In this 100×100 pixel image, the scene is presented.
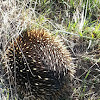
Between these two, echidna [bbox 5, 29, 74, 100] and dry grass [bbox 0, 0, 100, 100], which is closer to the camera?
echidna [bbox 5, 29, 74, 100]

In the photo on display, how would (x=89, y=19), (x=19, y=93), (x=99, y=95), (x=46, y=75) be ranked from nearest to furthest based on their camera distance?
(x=46, y=75) < (x=19, y=93) < (x=99, y=95) < (x=89, y=19)

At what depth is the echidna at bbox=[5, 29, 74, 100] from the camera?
7.18 feet

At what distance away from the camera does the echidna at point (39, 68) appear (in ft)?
7.18

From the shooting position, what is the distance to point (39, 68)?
7.24 ft

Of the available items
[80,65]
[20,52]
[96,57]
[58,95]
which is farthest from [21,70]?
[96,57]

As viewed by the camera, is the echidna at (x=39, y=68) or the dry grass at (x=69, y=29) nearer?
the echidna at (x=39, y=68)

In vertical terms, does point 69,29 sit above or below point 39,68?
above

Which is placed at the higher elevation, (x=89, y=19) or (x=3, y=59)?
(x=89, y=19)

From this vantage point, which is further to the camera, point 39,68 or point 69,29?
point 69,29

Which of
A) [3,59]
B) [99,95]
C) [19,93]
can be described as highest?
[3,59]

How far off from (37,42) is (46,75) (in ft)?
1.46

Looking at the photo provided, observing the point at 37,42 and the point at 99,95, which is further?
the point at 99,95

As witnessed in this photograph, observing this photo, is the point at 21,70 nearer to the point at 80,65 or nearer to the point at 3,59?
the point at 3,59

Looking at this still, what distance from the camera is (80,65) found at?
2.80 meters
